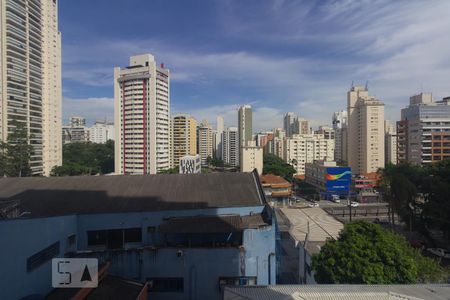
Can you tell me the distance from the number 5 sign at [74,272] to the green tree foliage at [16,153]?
121 ft

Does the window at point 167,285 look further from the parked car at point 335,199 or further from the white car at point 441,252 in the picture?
the parked car at point 335,199

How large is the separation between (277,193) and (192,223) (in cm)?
3503

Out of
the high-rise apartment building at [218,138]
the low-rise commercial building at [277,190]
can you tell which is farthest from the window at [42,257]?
the high-rise apartment building at [218,138]

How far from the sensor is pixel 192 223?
11.7m

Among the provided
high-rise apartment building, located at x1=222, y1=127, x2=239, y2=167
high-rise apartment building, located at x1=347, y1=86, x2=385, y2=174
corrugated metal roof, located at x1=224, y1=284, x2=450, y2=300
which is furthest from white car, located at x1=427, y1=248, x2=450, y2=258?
high-rise apartment building, located at x1=222, y1=127, x2=239, y2=167

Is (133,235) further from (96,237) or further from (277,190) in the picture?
(277,190)

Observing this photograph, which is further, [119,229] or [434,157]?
[434,157]

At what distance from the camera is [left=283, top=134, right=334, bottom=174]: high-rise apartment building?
73.2 meters

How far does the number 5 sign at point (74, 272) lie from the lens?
29.5ft

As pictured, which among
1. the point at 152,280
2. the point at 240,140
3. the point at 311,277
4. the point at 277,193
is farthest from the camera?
the point at 240,140

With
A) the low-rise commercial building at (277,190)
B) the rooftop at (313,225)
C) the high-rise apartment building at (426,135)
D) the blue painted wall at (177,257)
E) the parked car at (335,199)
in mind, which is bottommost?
the rooftop at (313,225)

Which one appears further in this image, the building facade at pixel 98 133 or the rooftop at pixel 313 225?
the building facade at pixel 98 133

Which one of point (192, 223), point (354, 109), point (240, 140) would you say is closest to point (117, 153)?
point (240, 140)

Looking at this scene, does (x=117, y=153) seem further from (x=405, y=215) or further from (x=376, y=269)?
(x=376, y=269)
